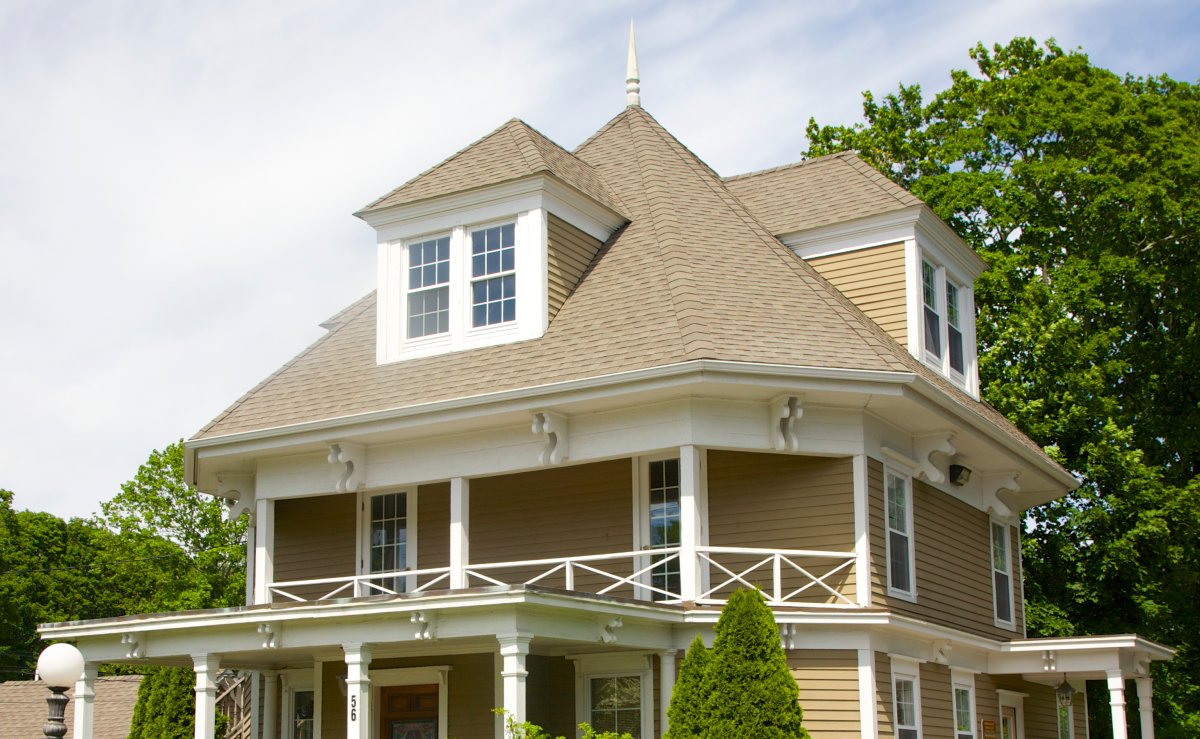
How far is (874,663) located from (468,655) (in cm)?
521

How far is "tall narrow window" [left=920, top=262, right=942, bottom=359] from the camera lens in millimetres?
19266

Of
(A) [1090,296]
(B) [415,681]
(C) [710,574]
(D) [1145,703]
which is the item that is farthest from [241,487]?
(A) [1090,296]

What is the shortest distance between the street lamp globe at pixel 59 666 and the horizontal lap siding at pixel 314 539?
20.4ft

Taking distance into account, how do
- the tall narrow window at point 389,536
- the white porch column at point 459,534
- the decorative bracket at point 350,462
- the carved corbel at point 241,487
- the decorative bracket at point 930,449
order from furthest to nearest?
the carved corbel at point 241,487, the tall narrow window at point 389,536, the decorative bracket at point 350,462, the decorative bracket at point 930,449, the white porch column at point 459,534

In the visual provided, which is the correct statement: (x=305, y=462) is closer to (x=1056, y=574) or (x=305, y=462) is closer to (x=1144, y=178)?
(x=1056, y=574)

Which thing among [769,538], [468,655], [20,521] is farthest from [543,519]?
[20,521]

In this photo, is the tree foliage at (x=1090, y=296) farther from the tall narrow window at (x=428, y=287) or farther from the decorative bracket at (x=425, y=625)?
the decorative bracket at (x=425, y=625)

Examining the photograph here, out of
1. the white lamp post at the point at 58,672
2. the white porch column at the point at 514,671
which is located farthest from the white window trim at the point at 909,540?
the white lamp post at the point at 58,672

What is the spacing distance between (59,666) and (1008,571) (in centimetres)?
1398

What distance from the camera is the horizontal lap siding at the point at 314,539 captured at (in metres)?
19.0

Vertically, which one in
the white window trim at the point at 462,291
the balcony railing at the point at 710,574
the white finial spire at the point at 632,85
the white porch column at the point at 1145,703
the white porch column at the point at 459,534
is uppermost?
the white finial spire at the point at 632,85

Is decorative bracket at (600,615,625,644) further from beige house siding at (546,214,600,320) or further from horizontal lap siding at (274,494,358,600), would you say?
horizontal lap siding at (274,494,358,600)

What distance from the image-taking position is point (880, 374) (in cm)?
1495

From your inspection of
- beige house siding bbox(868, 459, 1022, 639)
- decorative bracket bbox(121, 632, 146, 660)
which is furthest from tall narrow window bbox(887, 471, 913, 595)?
decorative bracket bbox(121, 632, 146, 660)
